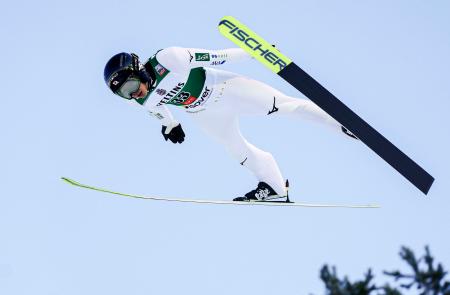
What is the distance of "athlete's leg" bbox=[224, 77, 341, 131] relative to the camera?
11992 millimetres

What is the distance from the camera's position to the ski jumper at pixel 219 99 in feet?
38.0

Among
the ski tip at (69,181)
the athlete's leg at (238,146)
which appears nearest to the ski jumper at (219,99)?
the athlete's leg at (238,146)

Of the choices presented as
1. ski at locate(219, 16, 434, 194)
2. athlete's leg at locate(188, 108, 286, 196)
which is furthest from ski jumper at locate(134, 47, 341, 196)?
ski at locate(219, 16, 434, 194)

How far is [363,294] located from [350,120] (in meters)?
3.40

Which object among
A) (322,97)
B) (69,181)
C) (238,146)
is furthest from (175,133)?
(322,97)

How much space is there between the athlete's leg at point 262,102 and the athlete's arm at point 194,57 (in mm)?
450

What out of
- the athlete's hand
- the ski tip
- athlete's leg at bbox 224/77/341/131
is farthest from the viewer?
the ski tip

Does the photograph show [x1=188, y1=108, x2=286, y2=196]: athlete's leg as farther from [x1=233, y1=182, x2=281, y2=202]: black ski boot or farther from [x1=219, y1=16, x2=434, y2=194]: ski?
[x1=219, y1=16, x2=434, y2=194]: ski

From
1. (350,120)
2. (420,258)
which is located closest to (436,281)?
(420,258)

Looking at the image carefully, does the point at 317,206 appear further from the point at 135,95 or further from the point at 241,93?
the point at 135,95

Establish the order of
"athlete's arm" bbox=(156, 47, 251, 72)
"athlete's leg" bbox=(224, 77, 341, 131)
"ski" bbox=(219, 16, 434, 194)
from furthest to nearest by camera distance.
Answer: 1. "athlete's leg" bbox=(224, 77, 341, 131)
2. "athlete's arm" bbox=(156, 47, 251, 72)
3. "ski" bbox=(219, 16, 434, 194)

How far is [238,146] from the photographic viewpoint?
40.8 ft

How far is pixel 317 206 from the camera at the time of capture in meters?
13.4

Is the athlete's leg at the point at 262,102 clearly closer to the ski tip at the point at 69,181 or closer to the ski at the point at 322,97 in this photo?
the ski at the point at 322,97
